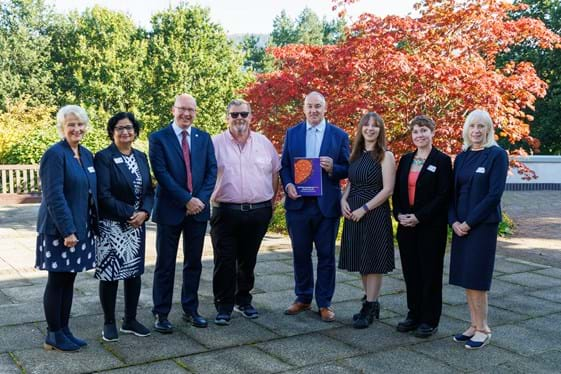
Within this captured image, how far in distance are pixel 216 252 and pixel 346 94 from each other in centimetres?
438

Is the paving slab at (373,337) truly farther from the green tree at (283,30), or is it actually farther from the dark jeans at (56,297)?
the green tree at (283,30)

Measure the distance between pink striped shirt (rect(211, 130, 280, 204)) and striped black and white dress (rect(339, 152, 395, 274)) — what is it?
2.40ft

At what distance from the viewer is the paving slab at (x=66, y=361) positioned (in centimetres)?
373

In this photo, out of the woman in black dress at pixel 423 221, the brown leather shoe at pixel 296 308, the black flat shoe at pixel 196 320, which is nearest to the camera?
the woman in black dress at pixel 423 221

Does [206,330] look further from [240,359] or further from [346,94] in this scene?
[346,94]

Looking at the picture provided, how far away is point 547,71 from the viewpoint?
20.4m

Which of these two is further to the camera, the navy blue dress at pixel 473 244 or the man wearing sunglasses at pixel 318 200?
the man wearing sunglasses at pixel 318 200

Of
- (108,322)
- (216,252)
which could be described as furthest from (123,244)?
(216,252)

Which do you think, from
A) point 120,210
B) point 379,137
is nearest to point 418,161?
point 379,137

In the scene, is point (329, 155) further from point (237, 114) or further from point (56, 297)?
point (56, 297)

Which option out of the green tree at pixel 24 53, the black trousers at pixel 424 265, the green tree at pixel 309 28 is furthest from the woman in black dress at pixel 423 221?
the green tree at pixel 309 28

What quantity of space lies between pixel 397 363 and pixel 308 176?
168 centimetres

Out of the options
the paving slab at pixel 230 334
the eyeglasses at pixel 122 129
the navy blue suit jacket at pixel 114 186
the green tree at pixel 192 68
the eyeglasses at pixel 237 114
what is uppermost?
the green tree at pixel 192 68

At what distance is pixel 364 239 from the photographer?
4.75m
